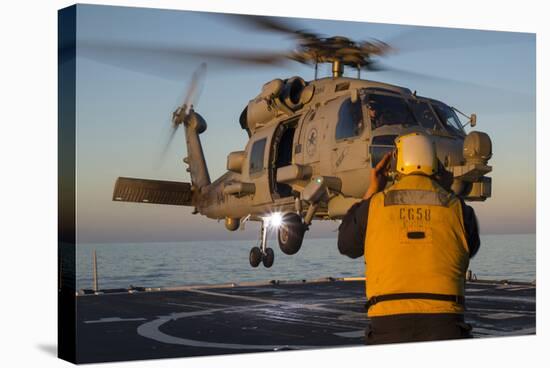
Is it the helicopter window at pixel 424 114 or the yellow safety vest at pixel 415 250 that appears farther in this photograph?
the helicopter window at pixel 424 114

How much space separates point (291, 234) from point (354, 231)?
28.1 feet

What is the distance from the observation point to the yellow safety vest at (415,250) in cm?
651

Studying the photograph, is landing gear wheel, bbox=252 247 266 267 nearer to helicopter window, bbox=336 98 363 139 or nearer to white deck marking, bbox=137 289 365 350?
white deck marking, bbox=137 289 365 350

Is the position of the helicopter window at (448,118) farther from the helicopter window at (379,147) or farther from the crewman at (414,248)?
the crewman at (414,248)

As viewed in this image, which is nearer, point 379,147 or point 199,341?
point 199,341

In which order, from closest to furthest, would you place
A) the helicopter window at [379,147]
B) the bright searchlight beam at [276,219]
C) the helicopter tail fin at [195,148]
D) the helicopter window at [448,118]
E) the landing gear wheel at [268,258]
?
the helicopter window at [379,147] < the helicopter window at [448,118] < the bright searchlight beam at [276,219] < the landing gear wheel at [268,258] < the helicopter tail fin at [195,148]

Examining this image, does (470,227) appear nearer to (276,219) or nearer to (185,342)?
(185,342)

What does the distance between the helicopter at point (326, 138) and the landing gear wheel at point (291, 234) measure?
17mm

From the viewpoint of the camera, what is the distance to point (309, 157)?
14.8m

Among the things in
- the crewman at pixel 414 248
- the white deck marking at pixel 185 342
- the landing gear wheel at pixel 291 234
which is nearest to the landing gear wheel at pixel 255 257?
the landing gear wheel at pixel 291 234

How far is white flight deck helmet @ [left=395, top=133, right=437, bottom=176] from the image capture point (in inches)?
259

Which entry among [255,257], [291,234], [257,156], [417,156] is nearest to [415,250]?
[417,156]

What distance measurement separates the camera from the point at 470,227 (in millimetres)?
6617

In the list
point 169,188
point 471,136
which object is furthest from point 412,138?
point 169,188
